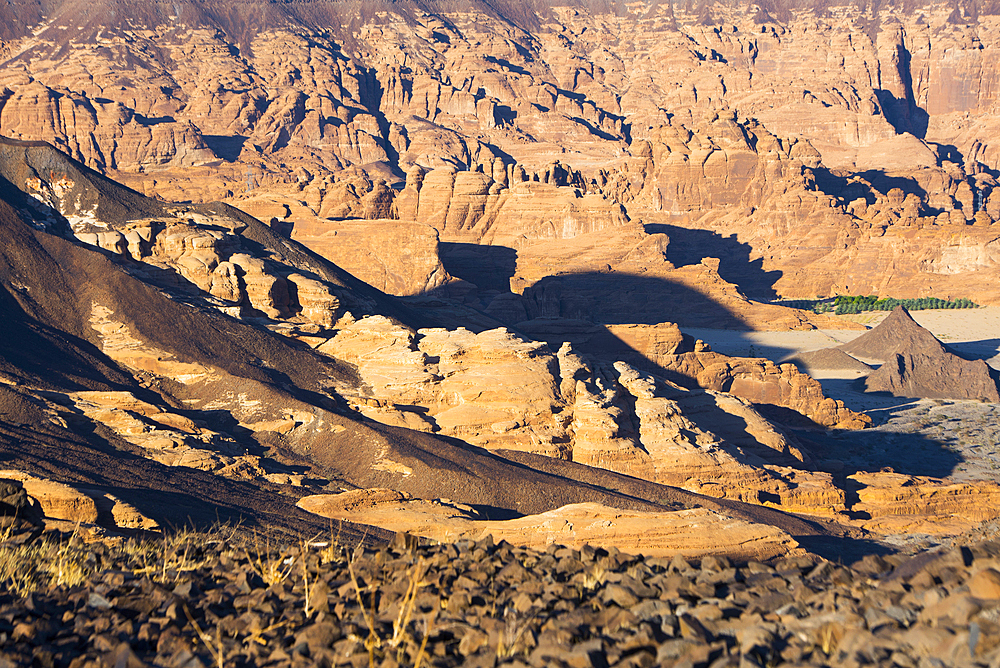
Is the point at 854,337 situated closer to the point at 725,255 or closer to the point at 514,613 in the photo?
the point at 725,255

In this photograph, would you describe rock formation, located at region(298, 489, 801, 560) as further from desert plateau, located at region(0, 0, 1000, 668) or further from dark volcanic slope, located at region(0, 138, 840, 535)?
dark volcanic slope, located at region(0, 138, 840, 535)

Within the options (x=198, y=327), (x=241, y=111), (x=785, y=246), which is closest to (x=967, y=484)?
(x=198, y=327)

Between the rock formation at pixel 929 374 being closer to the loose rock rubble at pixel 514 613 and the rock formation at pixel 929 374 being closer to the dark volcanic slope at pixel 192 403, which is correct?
the dark volcanic slope at pixel 192 403

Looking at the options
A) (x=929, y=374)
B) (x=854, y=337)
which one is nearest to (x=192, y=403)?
(x=929, y=374)

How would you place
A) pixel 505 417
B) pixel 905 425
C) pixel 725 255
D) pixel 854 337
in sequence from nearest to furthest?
pixel 505 417, pixel 905 425, pixel 854 337, pixel 725 255

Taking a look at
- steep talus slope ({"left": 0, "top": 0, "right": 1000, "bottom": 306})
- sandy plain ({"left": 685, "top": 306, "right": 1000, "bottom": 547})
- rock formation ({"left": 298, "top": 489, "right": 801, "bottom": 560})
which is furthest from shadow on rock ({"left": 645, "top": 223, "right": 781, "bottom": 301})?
rock formation ({"left": 298, "top": 489, "right": 801, "bottom": 560})

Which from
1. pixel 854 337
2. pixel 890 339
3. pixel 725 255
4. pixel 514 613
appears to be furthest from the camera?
pixel 725 255

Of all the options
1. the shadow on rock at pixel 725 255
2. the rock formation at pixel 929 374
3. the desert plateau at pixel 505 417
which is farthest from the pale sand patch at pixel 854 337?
the shadow on rock at pixel 725 255
